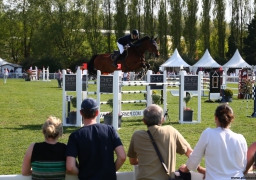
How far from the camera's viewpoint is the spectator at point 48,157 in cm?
456

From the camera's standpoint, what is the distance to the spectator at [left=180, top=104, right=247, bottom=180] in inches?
176

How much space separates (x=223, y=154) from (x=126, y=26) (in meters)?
60.2

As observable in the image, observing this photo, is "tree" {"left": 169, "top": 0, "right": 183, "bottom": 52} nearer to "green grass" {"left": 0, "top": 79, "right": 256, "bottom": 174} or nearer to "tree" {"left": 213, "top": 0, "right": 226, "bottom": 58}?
"tree" {"left": 213, "top": 0, "right": 226, "bottom": 58}

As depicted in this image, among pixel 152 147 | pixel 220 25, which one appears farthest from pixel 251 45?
pixel 152 147

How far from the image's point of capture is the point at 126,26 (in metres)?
64.0

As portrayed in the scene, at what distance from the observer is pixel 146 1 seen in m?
64.9

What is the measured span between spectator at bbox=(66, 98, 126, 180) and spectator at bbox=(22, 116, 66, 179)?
0.29 ft

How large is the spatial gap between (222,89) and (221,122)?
19458 millimetres

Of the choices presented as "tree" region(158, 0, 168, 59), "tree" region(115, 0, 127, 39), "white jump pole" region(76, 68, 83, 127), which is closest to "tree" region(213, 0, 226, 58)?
"tree" region(158, 0, 168, 59)

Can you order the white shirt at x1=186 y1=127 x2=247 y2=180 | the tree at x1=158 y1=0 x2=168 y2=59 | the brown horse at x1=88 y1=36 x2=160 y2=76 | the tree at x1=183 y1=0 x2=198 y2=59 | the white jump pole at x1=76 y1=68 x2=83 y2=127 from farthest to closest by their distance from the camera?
1. the tree at x1=158 y1=0 x2=168 y2=59
2. the tree at x1=183 y1=0 x2=198 y2=59
3. the brown horse at x1=88 y1=36 x2=160 y2=76
4. the white jump pole at x1=76 y1=68 x2=83 y2=127
5. the white shirt at x1=186 y1=127 x2=247 y2=180

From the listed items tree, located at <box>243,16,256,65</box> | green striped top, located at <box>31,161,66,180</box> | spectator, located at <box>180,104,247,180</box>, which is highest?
tree, located at <box>243,16,256,65</box>

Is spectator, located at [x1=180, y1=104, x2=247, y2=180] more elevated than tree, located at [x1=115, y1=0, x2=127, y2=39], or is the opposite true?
tree, located at [x1=115, y1=0, x2=127, y2=39]

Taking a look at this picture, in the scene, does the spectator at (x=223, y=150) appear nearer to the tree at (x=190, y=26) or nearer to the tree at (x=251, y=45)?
the tree at (x=251, y=45)

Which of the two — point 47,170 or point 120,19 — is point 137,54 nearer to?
point 47,170
